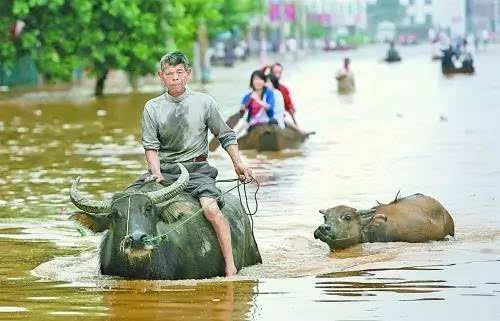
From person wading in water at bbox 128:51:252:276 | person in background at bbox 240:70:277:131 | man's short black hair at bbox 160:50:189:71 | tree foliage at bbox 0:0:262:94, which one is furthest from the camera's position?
tree foliage at bbox 0:0:262:94

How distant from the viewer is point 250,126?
24188 mm

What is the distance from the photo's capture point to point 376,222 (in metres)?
13.5

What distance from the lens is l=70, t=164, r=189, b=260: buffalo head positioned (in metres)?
10.8

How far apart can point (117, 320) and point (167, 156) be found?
2085 millimetres

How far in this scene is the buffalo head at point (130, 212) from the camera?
10828 millimetres

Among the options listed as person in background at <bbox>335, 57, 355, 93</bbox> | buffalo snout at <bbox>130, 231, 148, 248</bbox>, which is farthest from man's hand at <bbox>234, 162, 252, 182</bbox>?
person in background at <bbox>335, 57, 355, 93</bbox>

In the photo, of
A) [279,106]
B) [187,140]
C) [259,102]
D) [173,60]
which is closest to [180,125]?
[187,140]

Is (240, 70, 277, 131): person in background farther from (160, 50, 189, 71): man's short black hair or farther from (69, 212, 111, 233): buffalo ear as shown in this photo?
(69, 212, 111, 233): buffalo ear

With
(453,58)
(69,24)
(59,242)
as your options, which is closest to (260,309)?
(59,242)

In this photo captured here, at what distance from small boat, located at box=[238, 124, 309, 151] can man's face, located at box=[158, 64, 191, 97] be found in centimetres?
1258

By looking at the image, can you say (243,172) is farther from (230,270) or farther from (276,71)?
(276,71)

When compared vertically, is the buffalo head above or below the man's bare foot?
above

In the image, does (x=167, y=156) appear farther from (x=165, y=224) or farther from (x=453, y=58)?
(x=453, y=58)

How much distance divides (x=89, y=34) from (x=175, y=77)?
120 feet
